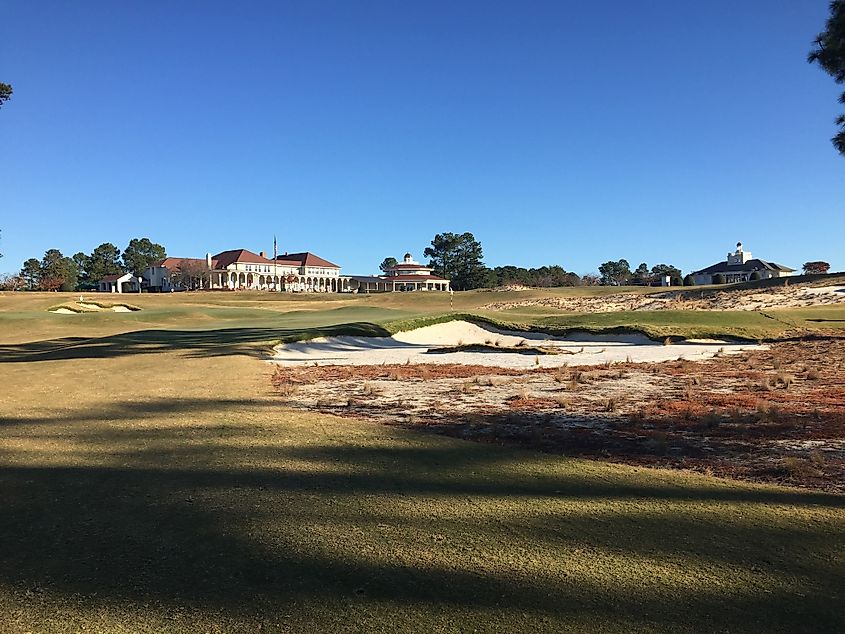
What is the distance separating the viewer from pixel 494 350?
2580 cm

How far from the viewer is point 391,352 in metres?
25.2

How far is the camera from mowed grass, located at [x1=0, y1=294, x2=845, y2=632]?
3.68 m

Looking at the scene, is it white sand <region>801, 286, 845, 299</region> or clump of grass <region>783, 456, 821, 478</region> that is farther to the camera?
white sand <region>801, 286, 845, 299</region>

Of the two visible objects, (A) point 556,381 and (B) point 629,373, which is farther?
(B) point 629,373

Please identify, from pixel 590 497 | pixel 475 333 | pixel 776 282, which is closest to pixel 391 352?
pixel 475 333

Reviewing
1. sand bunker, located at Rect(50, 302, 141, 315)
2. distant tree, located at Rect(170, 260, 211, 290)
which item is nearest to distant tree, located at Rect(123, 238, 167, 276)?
distant tree, located at Rect(170, 260, 211, 290)

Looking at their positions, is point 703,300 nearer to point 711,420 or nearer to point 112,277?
point 711,420

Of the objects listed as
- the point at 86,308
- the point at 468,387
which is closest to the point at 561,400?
the point at 468,387

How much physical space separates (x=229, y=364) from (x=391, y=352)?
8790 millimetres

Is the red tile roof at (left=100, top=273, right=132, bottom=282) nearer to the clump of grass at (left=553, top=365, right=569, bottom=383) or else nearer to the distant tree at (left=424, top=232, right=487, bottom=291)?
the distant tree at (left=424, top=232, right=487, bottom=291)

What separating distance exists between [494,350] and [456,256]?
10846cm

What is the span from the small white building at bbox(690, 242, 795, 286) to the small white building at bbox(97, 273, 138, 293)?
4318 inches

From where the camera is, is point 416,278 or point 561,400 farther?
point 416,278

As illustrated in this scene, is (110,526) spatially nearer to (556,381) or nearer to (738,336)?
(556,381)
